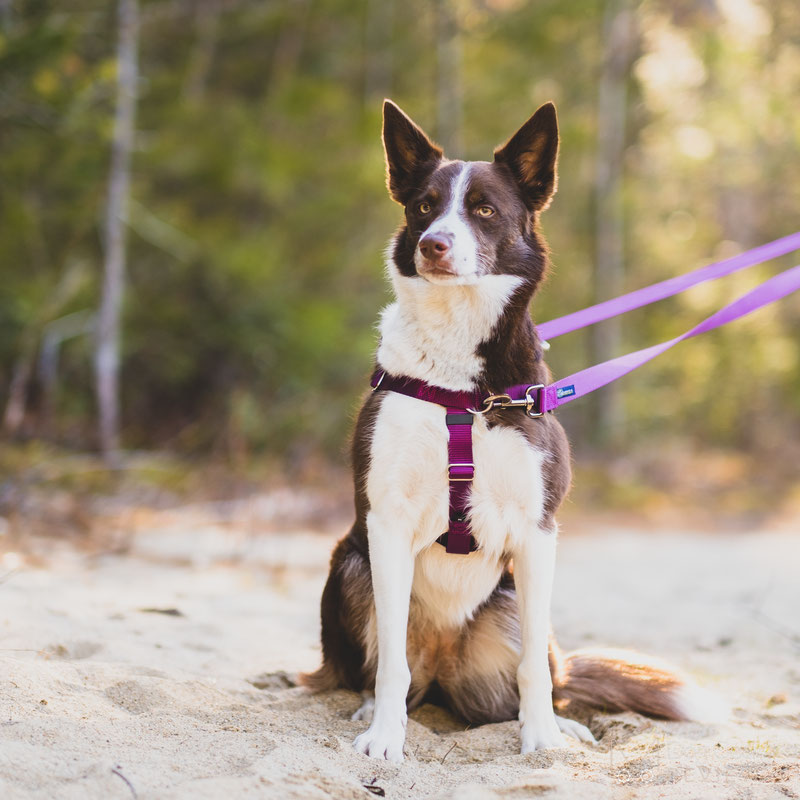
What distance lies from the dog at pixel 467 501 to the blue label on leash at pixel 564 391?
68 mm

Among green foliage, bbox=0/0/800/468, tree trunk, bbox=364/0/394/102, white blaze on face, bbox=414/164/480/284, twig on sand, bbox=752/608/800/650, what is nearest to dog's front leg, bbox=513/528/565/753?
white blaze on face, bbox=414/164/480/284

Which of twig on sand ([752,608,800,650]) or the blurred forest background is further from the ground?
the blurred forest background

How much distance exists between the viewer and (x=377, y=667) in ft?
9.36

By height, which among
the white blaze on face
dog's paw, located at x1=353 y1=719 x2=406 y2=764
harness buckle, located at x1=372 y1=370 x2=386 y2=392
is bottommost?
dog's paw, located at x1=353 y1=719 x2=406 y2=764

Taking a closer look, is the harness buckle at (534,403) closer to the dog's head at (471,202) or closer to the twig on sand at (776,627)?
the dog's head at (471,202)

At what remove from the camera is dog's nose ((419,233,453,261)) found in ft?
9.03

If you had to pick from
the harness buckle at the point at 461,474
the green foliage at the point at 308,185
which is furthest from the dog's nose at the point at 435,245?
the green foliage at the point at 308,185

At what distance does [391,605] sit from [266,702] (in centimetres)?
63

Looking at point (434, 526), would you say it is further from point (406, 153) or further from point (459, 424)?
point (406, 153)

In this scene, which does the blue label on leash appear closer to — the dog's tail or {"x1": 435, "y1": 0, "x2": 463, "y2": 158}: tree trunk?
the dog's tail

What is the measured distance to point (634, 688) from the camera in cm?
307

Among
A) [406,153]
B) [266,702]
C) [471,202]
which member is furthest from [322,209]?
[266,702]

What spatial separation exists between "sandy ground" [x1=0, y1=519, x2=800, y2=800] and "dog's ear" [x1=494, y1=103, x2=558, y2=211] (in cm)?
185

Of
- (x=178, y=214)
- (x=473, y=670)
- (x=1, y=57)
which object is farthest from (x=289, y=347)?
(x=473, y=670)
